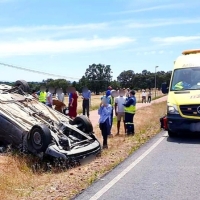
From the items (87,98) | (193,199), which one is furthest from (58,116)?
(87,98)

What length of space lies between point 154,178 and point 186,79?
572 cm

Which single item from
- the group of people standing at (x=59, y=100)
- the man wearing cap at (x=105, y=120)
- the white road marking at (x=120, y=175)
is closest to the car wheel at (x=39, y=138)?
the white road marking at (x=120, y=175)

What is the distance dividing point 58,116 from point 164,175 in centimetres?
440

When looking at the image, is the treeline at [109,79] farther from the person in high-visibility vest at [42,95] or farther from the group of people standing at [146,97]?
the person in high-visibility vest at [42,95]

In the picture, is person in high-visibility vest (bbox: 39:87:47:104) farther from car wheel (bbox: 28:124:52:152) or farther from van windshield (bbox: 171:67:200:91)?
car wheel (bbox: 28:124:52:152)

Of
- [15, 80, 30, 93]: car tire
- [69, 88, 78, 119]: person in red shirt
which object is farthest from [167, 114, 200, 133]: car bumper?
[69, 88, 78, 119]: person in red shirt

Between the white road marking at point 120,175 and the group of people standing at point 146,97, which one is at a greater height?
the group of people standing at point 146,97

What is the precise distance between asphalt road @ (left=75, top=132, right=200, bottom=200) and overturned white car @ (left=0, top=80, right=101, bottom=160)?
1131 millimetres

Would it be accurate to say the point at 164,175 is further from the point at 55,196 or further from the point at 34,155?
the point at 34,155

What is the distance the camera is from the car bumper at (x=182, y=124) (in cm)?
1073

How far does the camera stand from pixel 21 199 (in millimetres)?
5684

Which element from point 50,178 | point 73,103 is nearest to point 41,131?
point 50,178

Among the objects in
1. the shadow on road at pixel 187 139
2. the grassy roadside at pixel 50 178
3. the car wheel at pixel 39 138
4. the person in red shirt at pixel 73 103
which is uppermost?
the person in red shirt at pixel 73 103

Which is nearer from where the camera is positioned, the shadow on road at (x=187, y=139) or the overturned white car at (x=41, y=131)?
the overturned white car at (x=41, y=131)
